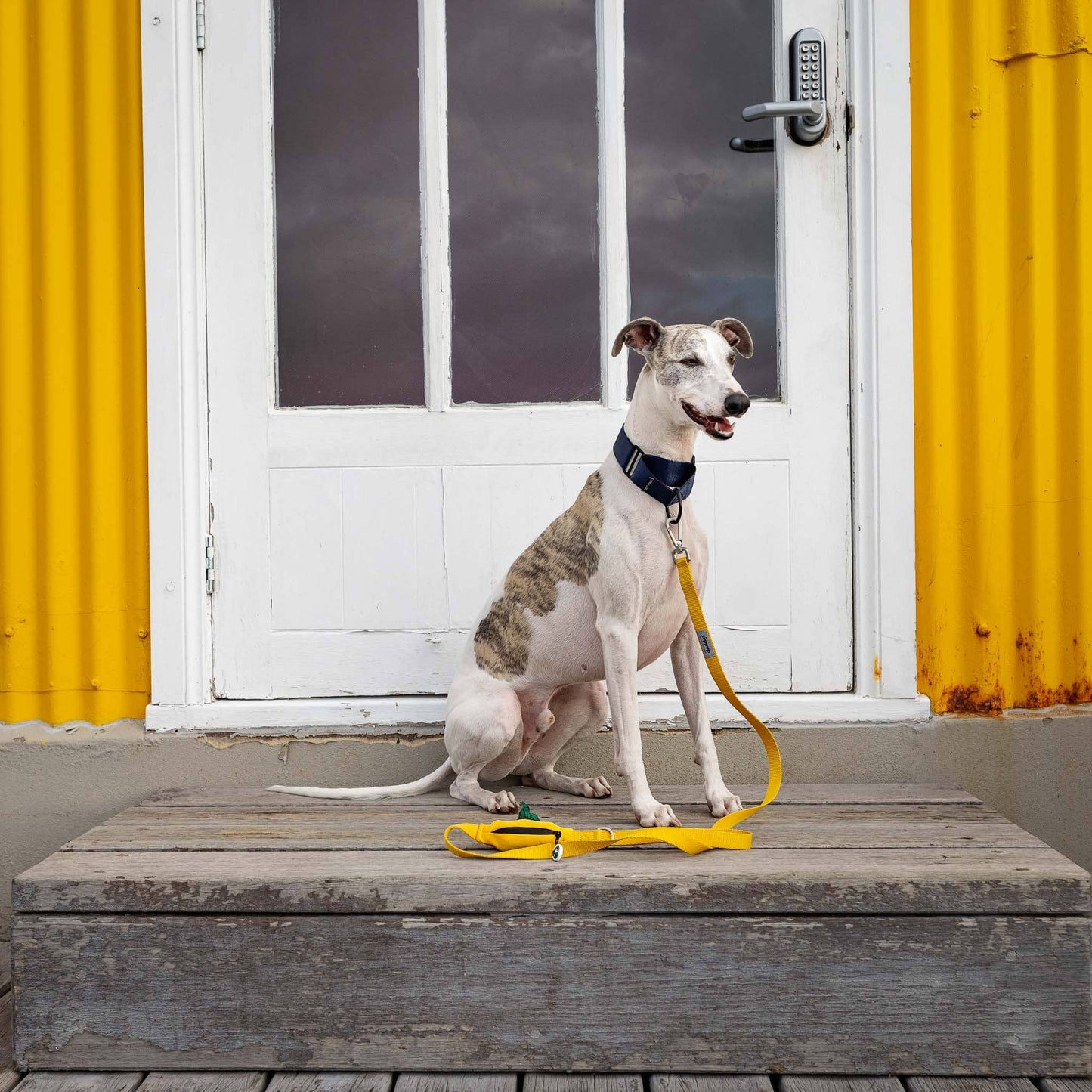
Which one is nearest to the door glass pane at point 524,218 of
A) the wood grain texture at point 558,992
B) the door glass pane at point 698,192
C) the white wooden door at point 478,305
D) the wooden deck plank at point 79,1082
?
the white wooden door at point 478,305

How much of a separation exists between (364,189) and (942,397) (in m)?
1.83

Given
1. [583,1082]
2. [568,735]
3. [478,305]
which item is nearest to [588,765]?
[568,735]

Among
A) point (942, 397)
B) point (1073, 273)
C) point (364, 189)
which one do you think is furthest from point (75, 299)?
point (1073, 273)

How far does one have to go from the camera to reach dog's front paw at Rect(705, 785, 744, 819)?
227 cm

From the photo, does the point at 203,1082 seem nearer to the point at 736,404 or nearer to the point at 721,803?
the point at 721,803

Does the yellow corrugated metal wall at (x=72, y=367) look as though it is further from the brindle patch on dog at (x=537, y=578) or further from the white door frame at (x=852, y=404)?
the brindle patch on dog at (x=537, y=578)

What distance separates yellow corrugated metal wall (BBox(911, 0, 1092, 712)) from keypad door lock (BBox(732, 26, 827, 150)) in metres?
0.25

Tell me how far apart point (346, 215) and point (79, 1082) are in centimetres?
234

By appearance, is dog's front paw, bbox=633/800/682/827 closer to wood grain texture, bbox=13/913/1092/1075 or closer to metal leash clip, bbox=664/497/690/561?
wood grain texture, bbox=13/913/1092/1075

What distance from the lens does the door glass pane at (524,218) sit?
2.90 meters

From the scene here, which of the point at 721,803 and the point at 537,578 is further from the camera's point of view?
the point at 537,578

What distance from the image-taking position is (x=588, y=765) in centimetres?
285

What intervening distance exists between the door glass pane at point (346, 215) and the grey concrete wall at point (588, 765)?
3.53 feet

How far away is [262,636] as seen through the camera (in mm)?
2902
